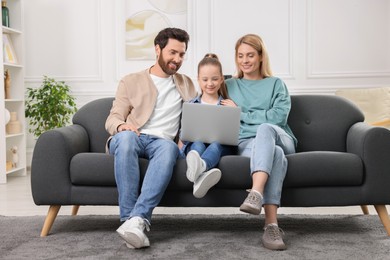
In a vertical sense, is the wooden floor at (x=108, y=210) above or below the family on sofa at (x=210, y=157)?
below

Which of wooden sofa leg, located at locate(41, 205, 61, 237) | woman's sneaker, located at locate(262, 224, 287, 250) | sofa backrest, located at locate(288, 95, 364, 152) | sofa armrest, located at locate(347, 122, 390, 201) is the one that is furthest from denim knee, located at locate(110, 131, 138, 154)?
sofa armrest, located at locate(347, 122, 390, 201)

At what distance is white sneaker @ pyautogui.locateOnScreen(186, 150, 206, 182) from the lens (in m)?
2.45

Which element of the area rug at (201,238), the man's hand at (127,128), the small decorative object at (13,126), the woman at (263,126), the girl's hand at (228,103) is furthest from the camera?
the small decorative object at (13,126)

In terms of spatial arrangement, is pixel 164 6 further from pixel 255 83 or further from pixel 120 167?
pixel 120 167

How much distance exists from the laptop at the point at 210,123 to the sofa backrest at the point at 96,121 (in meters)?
0.62

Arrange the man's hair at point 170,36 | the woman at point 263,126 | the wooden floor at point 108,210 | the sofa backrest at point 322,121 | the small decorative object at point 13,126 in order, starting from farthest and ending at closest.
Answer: the small decorative object at point 13,126 < the wooden floor at point 108,210 < the sofa backrest at point 322,121 < the man's hair at point 170,36 < the woman at point 263,126

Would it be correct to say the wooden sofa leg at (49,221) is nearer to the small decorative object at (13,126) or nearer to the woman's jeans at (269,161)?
the woman's jeans at (269,161)

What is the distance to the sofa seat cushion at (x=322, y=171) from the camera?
2586 mm

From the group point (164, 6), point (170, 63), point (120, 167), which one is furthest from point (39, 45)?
point (120, 167)

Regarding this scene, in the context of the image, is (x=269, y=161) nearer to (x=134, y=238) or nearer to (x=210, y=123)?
(x=210, y=123)

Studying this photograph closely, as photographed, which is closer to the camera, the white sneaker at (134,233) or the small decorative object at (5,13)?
the white sneaker at (134,233)

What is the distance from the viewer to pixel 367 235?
2.63 metres

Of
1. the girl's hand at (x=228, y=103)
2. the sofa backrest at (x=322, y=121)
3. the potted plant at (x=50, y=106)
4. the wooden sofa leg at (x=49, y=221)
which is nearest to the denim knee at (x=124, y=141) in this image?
the wooden sofa leg at (x=49, y=221)

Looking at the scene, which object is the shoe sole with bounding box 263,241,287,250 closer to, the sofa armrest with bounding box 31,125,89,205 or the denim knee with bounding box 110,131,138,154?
the denim knee with bounding box 110,131,138,154
